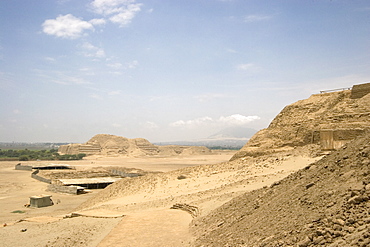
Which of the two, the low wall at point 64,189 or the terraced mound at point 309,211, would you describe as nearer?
the terraced mound at point 309,211

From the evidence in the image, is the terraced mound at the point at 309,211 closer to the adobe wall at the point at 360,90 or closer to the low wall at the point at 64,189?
the adobe wall at the point at 360,90

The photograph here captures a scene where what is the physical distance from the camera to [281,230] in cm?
569

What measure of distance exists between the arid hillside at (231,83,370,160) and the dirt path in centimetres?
794

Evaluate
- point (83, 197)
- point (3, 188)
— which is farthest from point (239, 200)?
point (3, 188)

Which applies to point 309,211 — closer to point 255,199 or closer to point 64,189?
point 255,199

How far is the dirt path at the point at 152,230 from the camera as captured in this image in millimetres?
8477

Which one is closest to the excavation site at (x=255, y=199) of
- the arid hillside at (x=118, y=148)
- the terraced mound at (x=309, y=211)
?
the terraced mound at (x=309, y=211)

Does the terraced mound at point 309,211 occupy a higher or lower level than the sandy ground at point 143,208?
higher

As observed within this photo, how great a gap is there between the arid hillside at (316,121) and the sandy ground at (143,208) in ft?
5.11

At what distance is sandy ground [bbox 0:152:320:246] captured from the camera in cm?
911

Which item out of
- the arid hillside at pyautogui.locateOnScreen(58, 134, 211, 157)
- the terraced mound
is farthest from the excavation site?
the arid hillside at pyautogui.locateOnScreen(58, 134, 211, 157)

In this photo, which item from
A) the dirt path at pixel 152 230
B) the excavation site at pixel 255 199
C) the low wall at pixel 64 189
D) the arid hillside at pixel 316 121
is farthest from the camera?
the low wall at pixel 64 189

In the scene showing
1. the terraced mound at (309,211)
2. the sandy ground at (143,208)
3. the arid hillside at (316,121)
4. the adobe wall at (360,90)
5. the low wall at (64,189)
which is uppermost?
the adobe wall at (360,90)

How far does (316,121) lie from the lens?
1828cm
